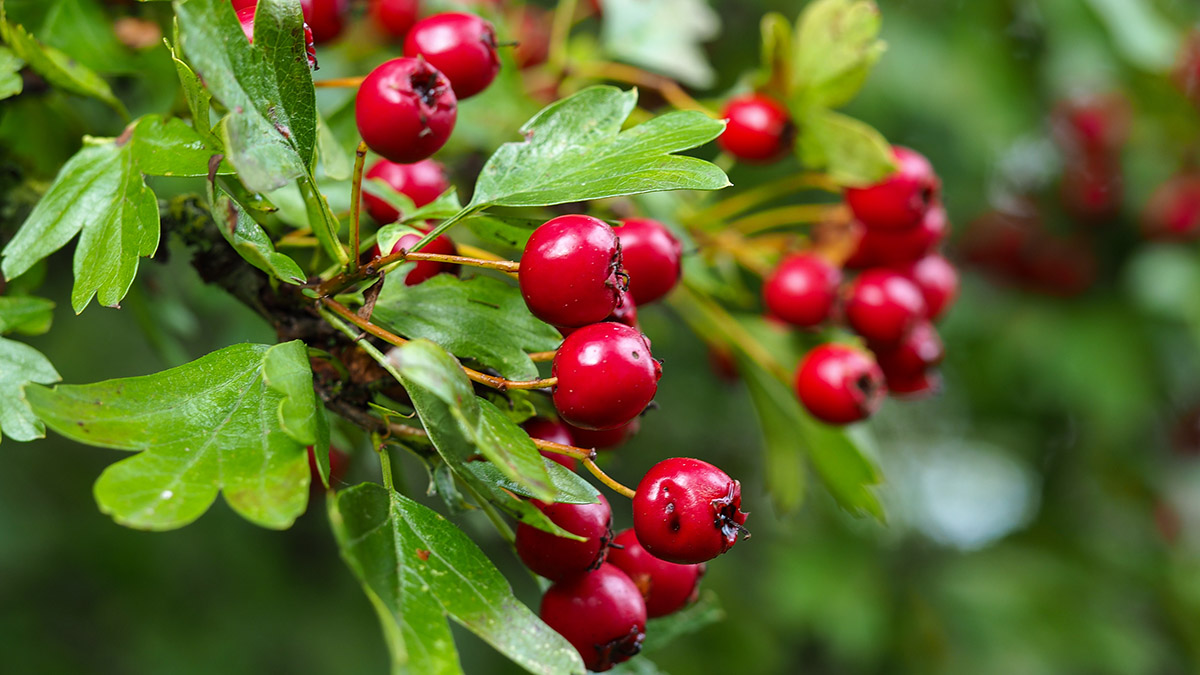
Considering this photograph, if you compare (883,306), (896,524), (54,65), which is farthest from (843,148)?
→ (896,524)

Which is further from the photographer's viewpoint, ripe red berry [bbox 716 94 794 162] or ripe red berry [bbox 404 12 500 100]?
ripe red berry [bbox 716 94 794 162]

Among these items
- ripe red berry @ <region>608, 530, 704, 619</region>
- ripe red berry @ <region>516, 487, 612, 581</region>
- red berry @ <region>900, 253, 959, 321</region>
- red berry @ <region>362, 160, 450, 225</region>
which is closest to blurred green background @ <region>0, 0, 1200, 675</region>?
red berry @ <region>900, 253, 959, 321</region>

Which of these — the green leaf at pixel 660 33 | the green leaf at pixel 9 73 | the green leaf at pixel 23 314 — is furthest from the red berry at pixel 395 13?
the green leaf at pixel 23 314

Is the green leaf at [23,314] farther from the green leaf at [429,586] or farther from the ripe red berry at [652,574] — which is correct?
the ripe red berry at [652,574]

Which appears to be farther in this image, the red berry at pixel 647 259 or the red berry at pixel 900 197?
the red berry at pixel 900 197

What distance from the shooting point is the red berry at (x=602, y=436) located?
0.79 metres

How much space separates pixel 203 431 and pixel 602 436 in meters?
0.34

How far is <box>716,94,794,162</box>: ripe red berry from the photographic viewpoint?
119 cm

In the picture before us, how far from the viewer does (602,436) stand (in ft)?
2.73

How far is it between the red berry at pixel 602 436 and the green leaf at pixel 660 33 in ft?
2.76

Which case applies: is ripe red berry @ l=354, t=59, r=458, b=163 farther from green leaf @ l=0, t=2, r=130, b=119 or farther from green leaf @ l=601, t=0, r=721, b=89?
green leaf @ l=601, t=0, r=721, b=89

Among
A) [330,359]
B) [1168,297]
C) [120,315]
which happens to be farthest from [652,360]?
[1168,297]

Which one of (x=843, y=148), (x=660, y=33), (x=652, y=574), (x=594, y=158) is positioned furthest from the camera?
(x=660, y=33)

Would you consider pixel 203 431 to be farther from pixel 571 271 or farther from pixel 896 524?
pixel 896 524
